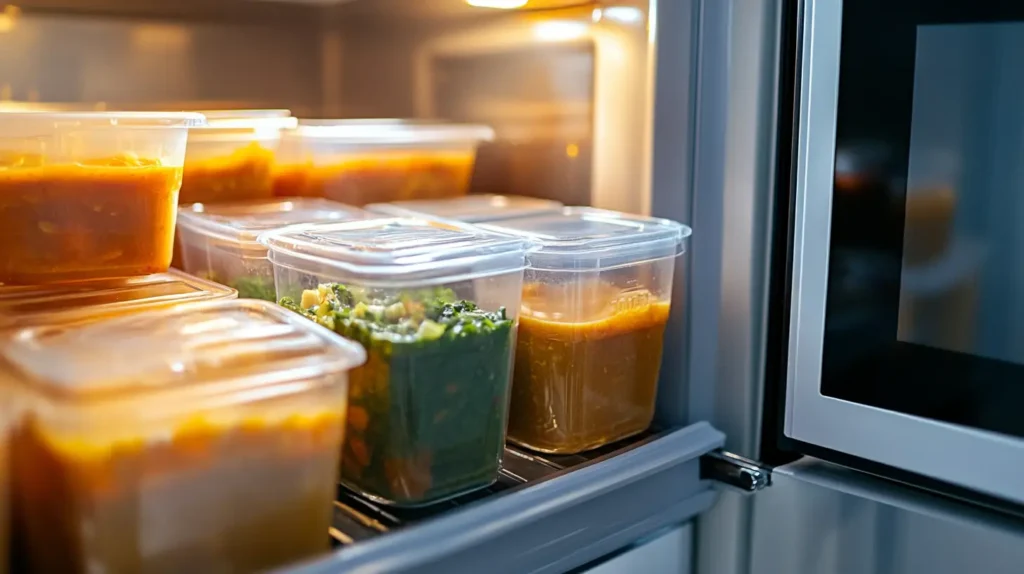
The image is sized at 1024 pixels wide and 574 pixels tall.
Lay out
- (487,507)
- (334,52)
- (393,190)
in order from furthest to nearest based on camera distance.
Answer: (334,52), (393,190), (487,507)

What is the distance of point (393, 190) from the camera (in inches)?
45.9

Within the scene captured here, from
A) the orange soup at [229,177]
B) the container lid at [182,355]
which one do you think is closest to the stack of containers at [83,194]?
the container lid at [182,355]

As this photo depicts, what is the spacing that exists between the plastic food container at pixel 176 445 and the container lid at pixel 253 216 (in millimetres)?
268

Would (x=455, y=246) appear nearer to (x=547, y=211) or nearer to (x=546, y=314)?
(x=546, y=314)

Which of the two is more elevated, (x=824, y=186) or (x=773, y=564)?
(x=824, y=186)

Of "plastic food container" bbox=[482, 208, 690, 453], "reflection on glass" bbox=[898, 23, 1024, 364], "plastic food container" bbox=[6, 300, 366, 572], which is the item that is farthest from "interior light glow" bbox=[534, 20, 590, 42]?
"plastic food container" bbox=[6, 300, 366, 572]

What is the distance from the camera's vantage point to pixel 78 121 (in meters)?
0.78

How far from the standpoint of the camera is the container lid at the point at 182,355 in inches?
22.4

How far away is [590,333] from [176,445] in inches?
15.5

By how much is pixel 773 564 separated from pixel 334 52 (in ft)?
3.16

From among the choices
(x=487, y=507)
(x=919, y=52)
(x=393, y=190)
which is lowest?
(x=487, y=507)

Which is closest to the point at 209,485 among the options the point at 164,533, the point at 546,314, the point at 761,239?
the point at 164,533

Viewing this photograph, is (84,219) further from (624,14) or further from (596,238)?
(624,14)

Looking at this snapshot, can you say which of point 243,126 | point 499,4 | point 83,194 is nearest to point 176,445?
point 83,194
